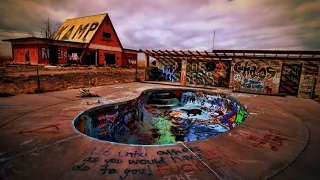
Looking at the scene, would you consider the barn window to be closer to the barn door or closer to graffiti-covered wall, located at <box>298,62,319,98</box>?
the barn door

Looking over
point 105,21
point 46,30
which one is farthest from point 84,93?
point 46,30

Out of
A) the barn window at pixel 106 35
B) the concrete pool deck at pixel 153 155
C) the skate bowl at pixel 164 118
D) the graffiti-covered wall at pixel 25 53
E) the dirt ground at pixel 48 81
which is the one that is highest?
the barn window at pixel 106 35

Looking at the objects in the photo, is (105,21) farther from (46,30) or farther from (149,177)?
(149,177)

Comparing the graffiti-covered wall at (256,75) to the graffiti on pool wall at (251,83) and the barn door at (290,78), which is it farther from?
the barn door at (290,78)

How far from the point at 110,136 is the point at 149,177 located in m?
5.54

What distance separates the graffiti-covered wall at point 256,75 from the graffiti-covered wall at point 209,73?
162cm

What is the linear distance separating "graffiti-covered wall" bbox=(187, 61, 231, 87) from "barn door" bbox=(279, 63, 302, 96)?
15.1ft

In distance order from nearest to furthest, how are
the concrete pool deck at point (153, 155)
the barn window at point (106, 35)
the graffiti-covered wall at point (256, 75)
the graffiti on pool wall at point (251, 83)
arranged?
the concrete pool deck at point (153, 155), the graffiti-covered wall at point (256, 75), the graffiti on pool wall at point (251, 83), the barn window at point (106, 35)

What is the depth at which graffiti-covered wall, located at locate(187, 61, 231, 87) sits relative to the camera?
664 inches

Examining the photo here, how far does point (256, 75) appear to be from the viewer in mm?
14203

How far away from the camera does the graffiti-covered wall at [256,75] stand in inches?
534

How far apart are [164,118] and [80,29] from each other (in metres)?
21.4

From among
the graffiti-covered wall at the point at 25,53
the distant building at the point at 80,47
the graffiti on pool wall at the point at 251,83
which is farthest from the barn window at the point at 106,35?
the graffiti on pool wall at the point at 251,83

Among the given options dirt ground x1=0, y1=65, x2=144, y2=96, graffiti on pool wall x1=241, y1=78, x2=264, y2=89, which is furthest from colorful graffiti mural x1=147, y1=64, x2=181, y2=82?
graffiti on pool wall x1=241, y1=78, x2=264, y2=89
